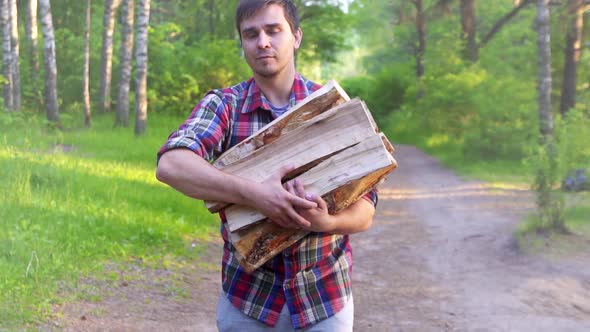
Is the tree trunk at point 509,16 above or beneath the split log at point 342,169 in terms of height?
above

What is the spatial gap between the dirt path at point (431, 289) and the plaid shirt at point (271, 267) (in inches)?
131

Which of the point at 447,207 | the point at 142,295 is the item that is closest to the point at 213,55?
the point at 447,207

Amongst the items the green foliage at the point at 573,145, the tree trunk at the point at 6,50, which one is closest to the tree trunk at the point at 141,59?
the tree trunk at the point at 6,50

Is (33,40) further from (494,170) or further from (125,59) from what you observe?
(494,170)

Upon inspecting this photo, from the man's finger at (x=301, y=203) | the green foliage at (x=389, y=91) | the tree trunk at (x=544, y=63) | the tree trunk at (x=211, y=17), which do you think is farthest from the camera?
the green foliage at (x=389, y=91)

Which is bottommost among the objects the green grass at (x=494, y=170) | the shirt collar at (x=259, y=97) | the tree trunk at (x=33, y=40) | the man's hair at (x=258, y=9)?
the green grass at (x=494, y=170)

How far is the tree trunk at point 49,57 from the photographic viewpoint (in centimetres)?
1924

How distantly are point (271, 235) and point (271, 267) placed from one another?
204mm

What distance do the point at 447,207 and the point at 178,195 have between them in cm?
490

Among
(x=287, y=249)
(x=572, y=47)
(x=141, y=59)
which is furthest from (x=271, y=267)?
(x=572, y=47)

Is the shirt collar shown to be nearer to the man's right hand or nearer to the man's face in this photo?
the man's face

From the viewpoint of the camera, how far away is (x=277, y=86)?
2514 millimetres

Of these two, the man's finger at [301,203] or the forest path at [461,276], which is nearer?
the man's finger at [301,203]

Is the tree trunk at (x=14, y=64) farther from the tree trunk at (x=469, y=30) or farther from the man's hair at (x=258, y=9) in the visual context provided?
the man's hair at (x=258, y=9)
